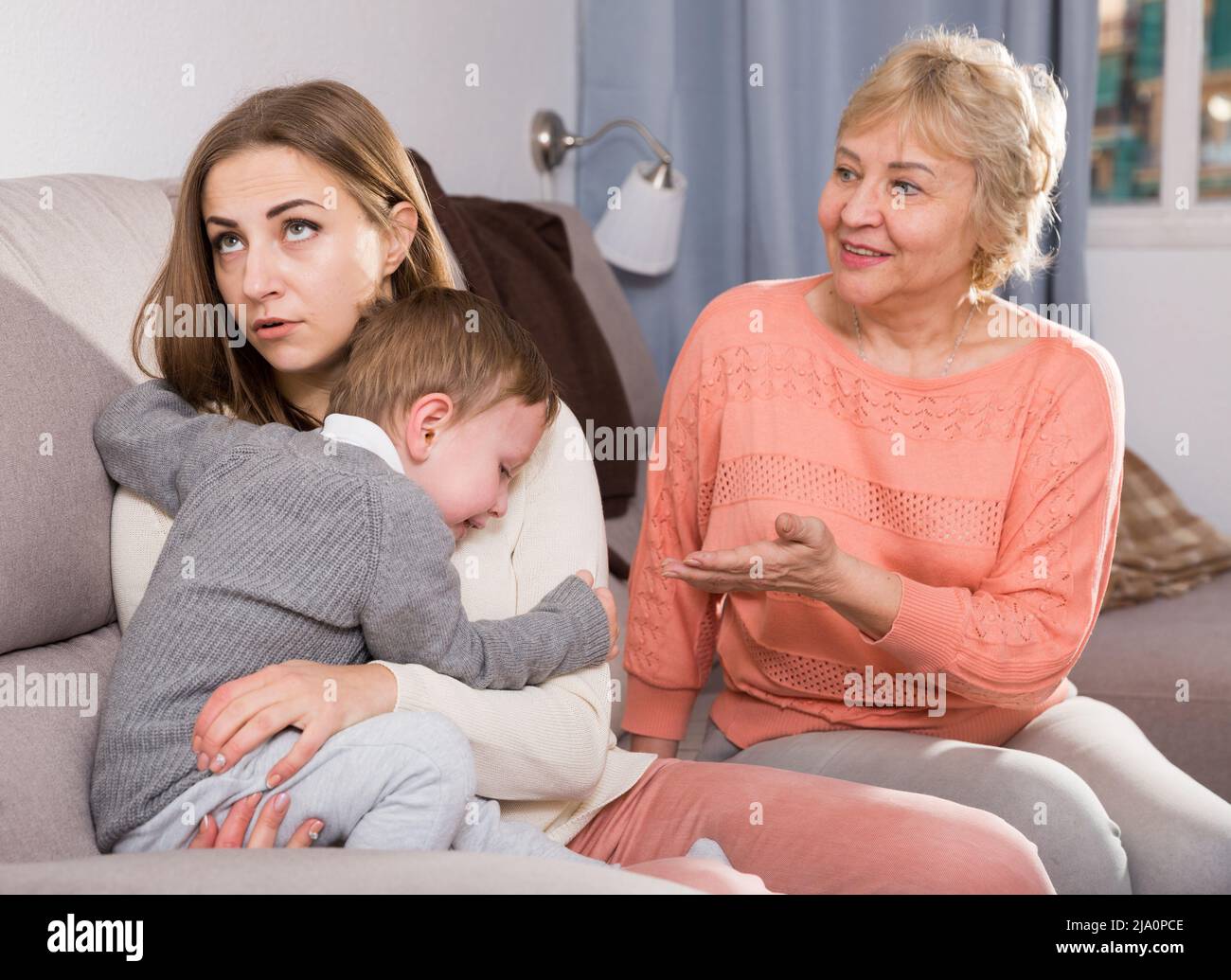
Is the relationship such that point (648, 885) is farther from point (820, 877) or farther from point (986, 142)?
point (986, 142)

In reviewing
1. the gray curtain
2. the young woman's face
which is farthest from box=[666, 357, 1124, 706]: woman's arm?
the gray curtain

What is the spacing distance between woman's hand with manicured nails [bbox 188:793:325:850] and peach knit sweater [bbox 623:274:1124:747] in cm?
69

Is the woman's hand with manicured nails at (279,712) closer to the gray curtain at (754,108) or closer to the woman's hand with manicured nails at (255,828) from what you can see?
the woman's hand with manicured nails at (255,828)

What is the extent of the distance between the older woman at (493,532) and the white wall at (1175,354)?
1.80m

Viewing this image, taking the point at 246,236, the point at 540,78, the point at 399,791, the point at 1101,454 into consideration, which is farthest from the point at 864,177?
the point at 540,78

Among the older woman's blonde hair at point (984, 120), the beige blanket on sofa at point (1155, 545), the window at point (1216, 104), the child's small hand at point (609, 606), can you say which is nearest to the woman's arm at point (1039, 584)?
the older woman's blonde hair at point (984, 120)

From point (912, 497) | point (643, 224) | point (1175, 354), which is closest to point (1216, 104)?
point (1175, 354)

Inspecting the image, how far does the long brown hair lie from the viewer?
1.19 m

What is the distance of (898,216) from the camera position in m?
1.46

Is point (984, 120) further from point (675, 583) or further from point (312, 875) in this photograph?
point (312, 875)

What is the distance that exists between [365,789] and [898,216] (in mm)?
902

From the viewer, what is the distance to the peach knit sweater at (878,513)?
1.41m
